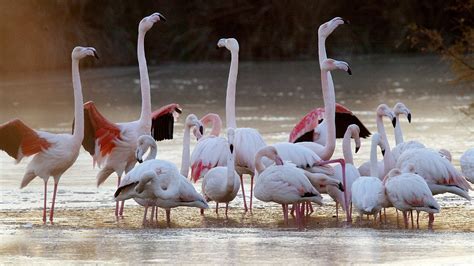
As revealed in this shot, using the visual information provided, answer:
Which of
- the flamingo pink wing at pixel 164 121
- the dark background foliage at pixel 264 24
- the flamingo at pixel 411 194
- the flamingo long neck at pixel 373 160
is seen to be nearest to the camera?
the flamingo at pixel 411 194

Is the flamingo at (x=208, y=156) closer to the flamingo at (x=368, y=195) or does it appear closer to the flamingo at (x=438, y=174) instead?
the flamingo at (x=368, y=195)

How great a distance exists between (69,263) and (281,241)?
1.44 meters

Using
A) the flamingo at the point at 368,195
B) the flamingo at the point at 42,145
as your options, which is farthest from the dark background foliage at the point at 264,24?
the flamingo at the point at 368,195

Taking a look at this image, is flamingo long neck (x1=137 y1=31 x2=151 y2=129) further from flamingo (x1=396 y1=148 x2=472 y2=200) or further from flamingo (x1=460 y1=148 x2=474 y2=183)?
flamingo (x1=460 y1=148 x2=474 y2=183)

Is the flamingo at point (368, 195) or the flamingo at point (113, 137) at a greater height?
the flamingo at point (113, 137)

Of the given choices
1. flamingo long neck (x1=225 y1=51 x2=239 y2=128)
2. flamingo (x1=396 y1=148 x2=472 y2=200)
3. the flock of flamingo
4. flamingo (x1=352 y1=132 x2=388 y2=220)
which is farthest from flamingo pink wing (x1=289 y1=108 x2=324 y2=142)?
flamingo (x1=352 y1=132 x2=388 y2=220)

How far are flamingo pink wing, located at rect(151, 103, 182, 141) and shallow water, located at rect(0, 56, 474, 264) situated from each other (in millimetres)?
698

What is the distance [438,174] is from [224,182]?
1.64m

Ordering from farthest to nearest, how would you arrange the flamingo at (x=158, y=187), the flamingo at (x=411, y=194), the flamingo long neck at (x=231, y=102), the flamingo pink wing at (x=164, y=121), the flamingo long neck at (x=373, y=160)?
the flamingo pink wing at (x=164, y=121)
the flamingo long neck at (x=231, y=102)
the flamingo long neck at (x=373, y=160)
the flamingo at (x=158, y=187)
the flamingo at (x=411, y=194)

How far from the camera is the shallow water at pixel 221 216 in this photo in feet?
21.8

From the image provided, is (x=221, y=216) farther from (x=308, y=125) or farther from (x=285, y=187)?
(x=308, y=125)

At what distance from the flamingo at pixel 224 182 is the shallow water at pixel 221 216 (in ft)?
0.64

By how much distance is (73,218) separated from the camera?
28.1 ft

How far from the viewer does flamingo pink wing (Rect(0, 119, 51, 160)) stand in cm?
891
